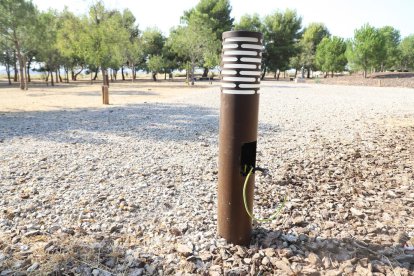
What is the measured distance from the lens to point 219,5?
45.5 metres

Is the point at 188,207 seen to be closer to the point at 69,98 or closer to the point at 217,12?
the point at 69,98

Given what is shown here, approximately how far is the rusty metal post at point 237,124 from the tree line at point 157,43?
609 inches

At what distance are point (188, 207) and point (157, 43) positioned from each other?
5055 cm

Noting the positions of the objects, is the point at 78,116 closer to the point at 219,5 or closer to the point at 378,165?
the point at 378,165

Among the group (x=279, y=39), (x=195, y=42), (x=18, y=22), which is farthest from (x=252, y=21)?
(x=18, y=22)

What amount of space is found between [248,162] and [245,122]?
0.32 metres

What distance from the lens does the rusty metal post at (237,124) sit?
2135 millimetres

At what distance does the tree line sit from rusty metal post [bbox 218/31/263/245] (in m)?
15.5

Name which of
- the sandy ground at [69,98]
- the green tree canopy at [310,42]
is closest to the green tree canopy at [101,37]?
the sandy ground at [69,98]

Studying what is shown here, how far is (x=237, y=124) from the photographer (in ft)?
7.27

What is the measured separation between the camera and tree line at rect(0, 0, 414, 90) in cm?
2566

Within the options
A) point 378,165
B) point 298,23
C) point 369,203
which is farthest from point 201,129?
point 298,23

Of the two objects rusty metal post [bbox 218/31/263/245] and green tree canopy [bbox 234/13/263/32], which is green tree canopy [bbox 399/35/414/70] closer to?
green tree canopy [bbox 234/13/263/32]

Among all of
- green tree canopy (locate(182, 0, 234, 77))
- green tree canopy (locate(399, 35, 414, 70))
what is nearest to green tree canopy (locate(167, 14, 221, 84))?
green tree canopy (locate(182, 0, 234, 77))
